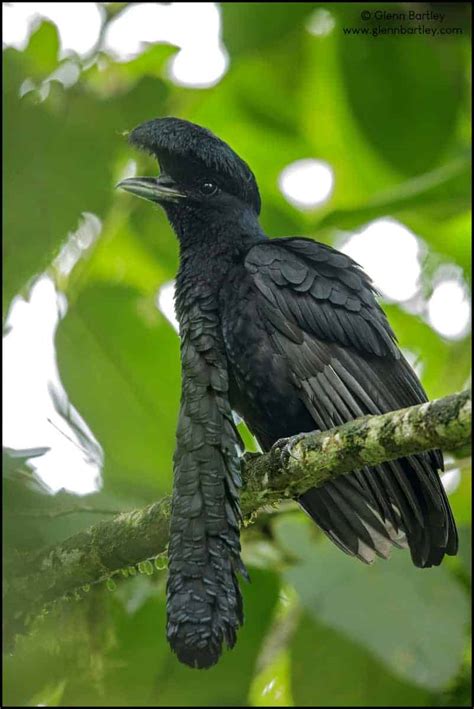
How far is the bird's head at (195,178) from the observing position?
13.1ft

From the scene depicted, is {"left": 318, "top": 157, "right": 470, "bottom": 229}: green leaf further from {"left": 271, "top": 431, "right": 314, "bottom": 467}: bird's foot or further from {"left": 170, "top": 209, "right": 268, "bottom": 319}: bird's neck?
{"left": 271, "top": 431, "right": 314, "bottom": 467}: bird's foot

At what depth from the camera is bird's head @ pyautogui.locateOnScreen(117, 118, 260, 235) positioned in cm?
398

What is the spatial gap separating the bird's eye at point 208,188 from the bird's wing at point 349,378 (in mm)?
380

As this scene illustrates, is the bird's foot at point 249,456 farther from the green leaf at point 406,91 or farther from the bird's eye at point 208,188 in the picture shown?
the green leaf at point 406,91

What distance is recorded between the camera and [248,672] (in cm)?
330

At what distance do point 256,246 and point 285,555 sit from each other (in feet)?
3.90

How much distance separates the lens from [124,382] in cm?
314

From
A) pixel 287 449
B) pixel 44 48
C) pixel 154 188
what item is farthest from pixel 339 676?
pixel 44 48

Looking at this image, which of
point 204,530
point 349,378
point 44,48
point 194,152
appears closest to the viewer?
point 204,530

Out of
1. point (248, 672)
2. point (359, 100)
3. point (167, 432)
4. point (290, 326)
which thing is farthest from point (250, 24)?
point (248, 672)

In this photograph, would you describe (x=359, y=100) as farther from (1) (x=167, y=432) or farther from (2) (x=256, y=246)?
(1) (x=167, y=432)

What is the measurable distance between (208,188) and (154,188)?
25 cm

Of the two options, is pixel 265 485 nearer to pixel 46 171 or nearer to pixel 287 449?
pixel 287 449

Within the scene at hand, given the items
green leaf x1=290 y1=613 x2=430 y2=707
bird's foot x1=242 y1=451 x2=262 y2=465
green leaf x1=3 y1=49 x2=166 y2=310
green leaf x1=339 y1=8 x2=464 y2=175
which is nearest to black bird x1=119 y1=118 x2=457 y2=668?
bird's foot x1=242 y1=451 x2=262 y2=465
